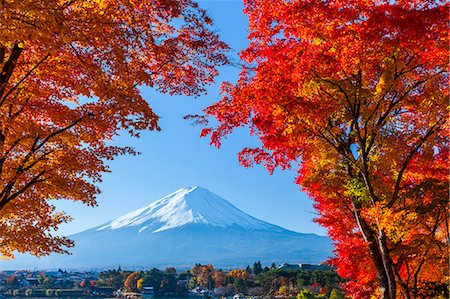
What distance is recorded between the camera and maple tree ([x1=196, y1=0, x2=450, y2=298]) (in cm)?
715

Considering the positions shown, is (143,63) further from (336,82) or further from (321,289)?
(321,289)

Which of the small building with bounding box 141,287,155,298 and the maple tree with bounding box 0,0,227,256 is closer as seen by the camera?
the maple tree with bounding box 0,0,227,256

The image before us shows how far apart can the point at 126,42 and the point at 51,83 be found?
1.83 meters

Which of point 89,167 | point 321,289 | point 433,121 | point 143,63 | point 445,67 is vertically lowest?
point 321,289

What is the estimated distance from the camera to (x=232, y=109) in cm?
859

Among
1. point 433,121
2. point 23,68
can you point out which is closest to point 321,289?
point 433,121

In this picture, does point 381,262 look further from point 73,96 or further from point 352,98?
point 73,96

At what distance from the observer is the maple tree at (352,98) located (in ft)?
23.5

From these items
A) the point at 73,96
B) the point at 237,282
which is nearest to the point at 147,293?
the point at 237,282

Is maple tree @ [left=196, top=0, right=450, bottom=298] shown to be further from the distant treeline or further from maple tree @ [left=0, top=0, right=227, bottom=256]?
the distant treeline

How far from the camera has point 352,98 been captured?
7578mm

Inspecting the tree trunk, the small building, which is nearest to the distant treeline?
the small building

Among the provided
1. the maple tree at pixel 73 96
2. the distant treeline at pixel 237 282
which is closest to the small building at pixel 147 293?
the distant treeline at pixel 237 282

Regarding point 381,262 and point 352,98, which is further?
point 381,262
